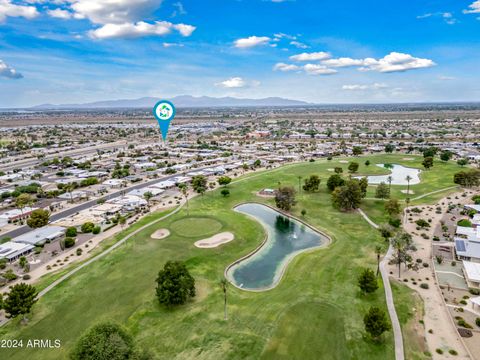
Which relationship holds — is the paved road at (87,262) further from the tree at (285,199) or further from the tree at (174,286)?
the tree at (285,199)

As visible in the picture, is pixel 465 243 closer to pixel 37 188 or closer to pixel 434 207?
pixel 434 207

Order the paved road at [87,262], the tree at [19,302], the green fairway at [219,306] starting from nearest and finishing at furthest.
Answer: the green fairway at [219,306]
the tree at [19,302]
the paved road at [87,262]

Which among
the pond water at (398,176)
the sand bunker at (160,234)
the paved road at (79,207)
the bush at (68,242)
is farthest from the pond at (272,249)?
the pond water at (398,176)

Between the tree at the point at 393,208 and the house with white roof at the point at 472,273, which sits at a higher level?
the tree at the point at 393,208

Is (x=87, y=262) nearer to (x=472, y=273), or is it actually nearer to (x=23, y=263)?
(x=23, y=263)

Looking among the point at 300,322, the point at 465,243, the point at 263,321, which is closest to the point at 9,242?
the point at 263,321

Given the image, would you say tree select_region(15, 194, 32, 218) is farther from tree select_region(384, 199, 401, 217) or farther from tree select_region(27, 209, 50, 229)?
tree select_region(384, 199, 401, 217)

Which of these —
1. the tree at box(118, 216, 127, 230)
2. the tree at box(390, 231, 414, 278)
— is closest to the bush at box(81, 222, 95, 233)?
the tree at box(118, 216, 127, 230)
